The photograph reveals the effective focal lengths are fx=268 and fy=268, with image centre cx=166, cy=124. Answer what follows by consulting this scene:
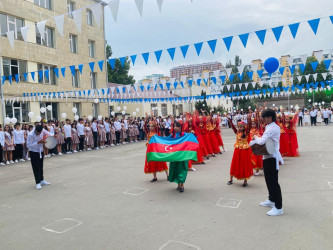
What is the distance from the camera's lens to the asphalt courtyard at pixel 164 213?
3.64m

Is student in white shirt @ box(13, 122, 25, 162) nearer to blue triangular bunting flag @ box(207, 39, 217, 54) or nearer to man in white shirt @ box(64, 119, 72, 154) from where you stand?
man in white shirt @ box(64, 119, 72, 154)

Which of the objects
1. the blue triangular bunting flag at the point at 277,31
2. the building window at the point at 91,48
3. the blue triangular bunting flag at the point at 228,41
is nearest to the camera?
the blue triangular bunting flag at the point at 277,31

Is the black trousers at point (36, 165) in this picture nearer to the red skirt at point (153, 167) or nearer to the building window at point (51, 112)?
the red skirt at point (153, 167)

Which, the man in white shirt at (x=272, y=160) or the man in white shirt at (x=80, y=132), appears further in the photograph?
the man in white shirt at (x=80, y=132)

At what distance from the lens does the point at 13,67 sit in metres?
18.4

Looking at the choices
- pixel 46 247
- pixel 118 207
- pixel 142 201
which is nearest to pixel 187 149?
pixel 142 201

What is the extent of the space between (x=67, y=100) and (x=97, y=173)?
15.5 metres

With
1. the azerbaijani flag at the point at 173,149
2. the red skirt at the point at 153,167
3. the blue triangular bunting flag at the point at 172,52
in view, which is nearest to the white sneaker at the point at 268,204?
the azerbaijani flag at the point at 173,149

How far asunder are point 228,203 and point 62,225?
9.73 feet

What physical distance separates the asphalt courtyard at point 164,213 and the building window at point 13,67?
42.0ft

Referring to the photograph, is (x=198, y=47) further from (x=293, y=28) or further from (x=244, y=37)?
(x=293, y=28)

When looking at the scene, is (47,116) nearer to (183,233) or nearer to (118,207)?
(118,207)

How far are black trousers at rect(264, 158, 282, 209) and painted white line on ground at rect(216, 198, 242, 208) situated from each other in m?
0.65

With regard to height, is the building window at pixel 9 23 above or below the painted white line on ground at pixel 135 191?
above
